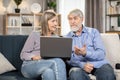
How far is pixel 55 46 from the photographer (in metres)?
2.55

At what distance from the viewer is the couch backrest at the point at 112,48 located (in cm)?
312

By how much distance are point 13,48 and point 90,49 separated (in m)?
0.88

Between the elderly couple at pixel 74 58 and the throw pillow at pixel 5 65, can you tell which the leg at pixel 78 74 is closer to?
the elderly couple at pixel 74 58

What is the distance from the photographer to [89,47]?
114 inches

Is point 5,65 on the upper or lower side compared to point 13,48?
lower

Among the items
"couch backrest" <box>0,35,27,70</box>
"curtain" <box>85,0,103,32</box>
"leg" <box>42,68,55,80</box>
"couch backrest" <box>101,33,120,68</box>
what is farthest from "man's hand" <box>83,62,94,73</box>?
"curtain" <box>85,0,103,32</box>

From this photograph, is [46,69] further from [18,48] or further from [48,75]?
[18,48]

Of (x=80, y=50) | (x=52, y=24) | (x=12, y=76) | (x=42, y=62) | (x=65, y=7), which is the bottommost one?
(x=12, y=76)

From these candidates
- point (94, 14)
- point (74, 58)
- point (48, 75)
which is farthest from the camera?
point (94, 14)

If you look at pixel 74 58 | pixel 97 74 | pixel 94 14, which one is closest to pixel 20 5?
pixel 94 14

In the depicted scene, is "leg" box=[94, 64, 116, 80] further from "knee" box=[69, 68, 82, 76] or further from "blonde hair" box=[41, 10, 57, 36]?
"blonde hair" box=[41, 10, 57, 36]

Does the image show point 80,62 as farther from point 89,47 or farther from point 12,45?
point 12,45

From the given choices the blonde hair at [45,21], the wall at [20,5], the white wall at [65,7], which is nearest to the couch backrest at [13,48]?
the blonde hair at [45,21]

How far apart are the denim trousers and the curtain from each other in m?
4.07
